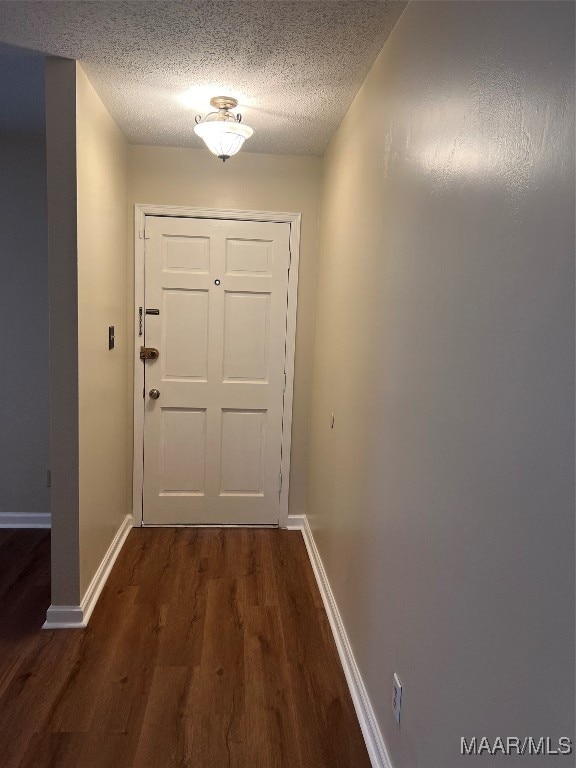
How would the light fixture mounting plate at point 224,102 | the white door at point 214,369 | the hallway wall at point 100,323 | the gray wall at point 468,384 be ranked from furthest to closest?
the white door at point 214,369, the light fixture mounting plate at point 224,102, the hallway wall at point 100,323, the gray wall at point 468,384

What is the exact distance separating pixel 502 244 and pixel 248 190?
2.63 metres

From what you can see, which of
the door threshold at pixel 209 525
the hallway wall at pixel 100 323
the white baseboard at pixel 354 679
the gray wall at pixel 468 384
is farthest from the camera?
the door threshold at pixel 209 525

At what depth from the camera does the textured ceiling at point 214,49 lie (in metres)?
1.76

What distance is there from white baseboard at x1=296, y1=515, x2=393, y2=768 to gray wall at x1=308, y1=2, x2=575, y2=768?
7 cm

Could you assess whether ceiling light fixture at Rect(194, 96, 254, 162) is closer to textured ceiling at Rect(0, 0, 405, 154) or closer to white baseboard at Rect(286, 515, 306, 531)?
textured ceiling at Rect(0, 0, 405, 154)

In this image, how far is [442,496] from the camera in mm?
1245

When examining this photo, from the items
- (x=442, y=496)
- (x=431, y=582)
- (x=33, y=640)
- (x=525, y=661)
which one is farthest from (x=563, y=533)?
(x=33, y=640)

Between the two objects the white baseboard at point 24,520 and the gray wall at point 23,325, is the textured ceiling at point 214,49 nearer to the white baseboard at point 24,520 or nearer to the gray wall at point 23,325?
the gray wall at point 23,325

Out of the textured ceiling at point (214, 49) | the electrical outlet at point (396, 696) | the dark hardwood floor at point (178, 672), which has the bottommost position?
the dark hardwood floor at point (178, 672)

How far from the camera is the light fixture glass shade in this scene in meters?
2.48

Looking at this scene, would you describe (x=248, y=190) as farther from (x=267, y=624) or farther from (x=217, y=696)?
(x=217, y=696)

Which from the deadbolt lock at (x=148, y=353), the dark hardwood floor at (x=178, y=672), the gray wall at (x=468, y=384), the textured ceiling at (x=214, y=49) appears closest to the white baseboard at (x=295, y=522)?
the dark hardwood floor at (x=178, y=672)

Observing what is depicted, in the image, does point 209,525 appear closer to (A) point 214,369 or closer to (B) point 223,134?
(A) point 214,369

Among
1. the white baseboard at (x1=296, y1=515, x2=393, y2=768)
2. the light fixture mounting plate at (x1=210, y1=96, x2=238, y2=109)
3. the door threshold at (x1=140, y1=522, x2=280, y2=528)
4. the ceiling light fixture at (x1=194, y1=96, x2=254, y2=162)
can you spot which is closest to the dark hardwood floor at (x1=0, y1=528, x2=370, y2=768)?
the white baseboard at (x1=296, y1=515, x2=393, y2=768)
